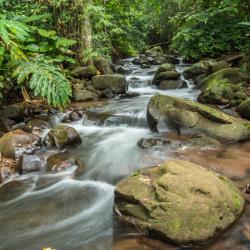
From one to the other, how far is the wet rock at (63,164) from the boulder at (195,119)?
1.86 metres

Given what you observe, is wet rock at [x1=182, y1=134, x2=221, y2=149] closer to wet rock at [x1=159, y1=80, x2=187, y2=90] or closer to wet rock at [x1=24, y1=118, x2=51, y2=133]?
wet rock at [x1=24, y1=118, x2=51, y2=133]

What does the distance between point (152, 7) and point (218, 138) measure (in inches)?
633

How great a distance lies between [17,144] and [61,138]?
0.76 metres

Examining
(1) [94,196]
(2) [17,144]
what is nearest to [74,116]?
(2) [17,144]

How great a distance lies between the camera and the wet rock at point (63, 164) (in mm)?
5277

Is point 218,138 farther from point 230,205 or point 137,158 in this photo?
point 230,205

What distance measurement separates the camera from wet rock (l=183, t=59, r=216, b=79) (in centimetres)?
1070

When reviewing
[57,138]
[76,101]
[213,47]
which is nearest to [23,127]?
[57,138]

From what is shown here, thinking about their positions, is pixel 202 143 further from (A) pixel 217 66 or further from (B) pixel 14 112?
(A) pixel 217 66

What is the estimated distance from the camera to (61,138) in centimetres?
609

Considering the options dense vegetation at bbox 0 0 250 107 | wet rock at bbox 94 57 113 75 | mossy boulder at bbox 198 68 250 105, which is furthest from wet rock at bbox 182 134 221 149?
wet rock at bbox 94 57 113 75

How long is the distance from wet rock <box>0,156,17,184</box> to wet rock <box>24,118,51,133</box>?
137 centimetres

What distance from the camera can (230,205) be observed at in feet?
11.2

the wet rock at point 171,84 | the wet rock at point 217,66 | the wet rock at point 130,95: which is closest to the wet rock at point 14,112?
the wet rock at point 130,95
